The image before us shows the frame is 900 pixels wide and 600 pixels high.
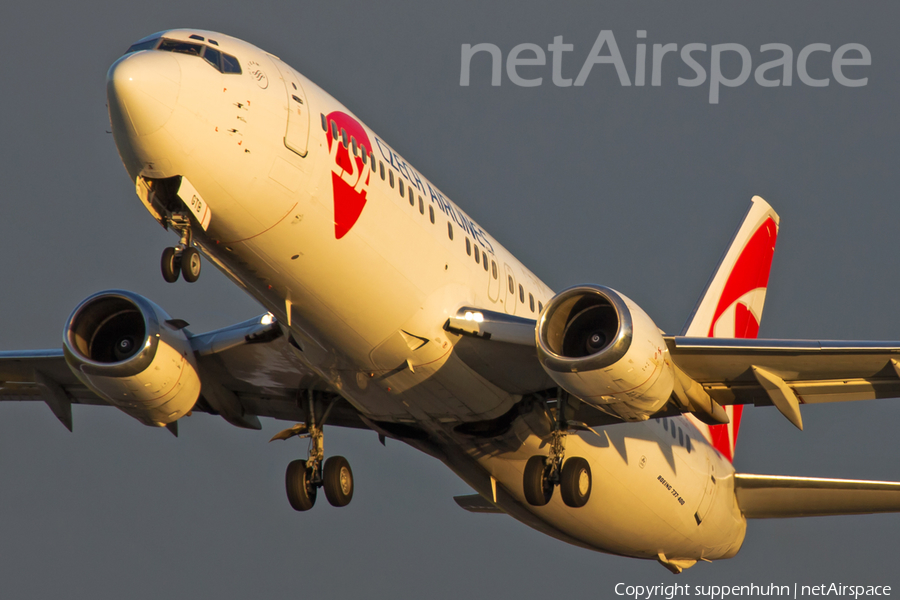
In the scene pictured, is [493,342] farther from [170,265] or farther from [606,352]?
[170,265]

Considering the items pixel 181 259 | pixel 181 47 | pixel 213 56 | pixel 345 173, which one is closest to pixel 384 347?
pixel 345 173

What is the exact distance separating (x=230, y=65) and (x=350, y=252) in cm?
336

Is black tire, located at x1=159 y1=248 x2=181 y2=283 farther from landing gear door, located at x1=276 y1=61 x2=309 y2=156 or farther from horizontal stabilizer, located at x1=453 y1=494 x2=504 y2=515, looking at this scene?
horizontal stabilizer, located at x1=453 y1=494 x2=504 y2=515

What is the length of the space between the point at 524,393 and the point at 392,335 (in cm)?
351

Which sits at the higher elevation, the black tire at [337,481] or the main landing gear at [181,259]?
the main landing gear at [181,259]

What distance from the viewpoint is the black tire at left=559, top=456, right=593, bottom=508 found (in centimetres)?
2133

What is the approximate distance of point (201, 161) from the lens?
15.6 metres

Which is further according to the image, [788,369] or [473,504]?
[473,504]

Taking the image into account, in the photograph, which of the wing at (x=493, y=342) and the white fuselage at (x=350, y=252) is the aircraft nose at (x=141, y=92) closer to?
the white fuselage at (x=350, y=252)

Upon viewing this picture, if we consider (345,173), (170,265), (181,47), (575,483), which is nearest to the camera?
(170,265)

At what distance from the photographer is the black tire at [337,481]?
76.5ft

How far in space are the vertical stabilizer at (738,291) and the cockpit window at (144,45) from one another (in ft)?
57.3

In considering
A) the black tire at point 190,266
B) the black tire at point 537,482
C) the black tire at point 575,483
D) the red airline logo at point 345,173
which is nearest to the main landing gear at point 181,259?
the black tire at point 190,266

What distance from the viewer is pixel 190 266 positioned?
1568cm
